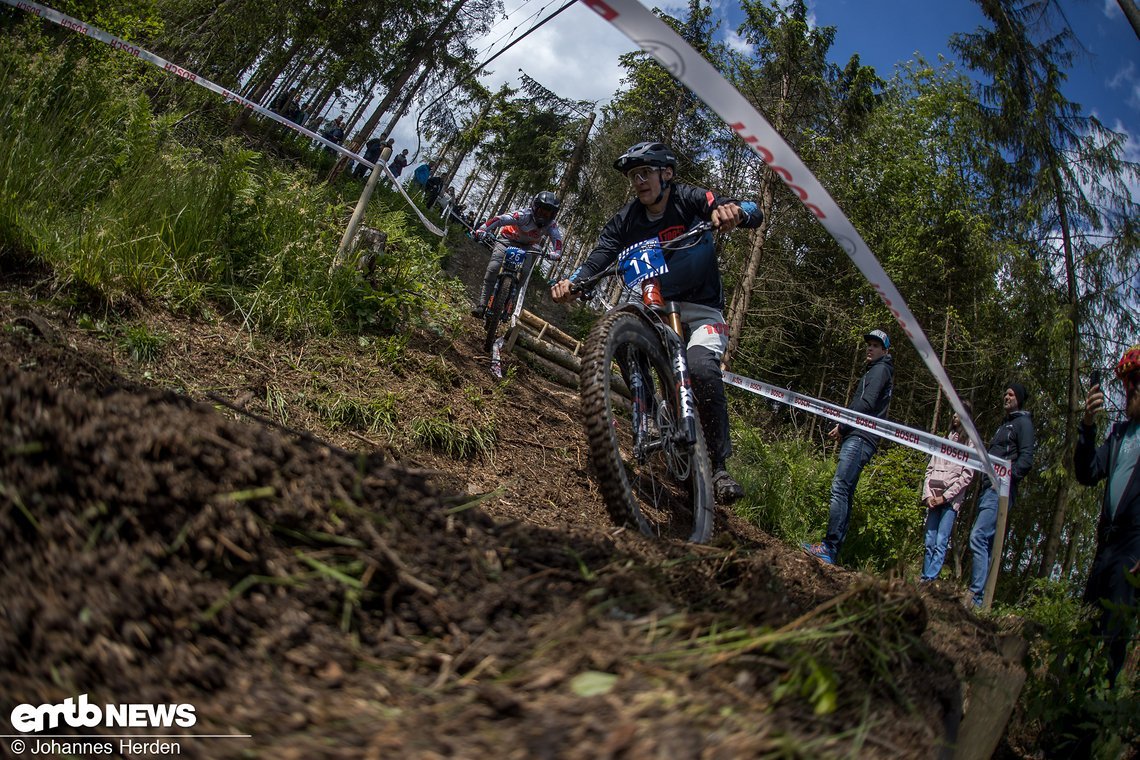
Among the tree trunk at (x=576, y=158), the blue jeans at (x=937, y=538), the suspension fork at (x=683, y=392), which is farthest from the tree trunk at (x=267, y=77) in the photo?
the blue jeans at (x=937, y=538)

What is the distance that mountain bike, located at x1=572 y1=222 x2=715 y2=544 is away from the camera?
3.03m

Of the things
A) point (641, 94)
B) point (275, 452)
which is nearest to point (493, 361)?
point (275, 452)

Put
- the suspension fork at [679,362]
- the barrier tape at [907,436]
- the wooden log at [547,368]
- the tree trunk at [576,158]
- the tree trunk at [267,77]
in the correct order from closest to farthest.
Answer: the suspension fork at [679,362] < the barrier tape at [907,436] < the wooden log at [547,368] < the tree trunk at [267,77] < the tree trunk at [576,158]

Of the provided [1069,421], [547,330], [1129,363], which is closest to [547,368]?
[547,330]

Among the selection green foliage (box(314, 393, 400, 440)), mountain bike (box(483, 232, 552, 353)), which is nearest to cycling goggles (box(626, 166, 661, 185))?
green foliage (box(314, 393, 400, 440))

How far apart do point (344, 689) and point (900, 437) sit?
210 inches

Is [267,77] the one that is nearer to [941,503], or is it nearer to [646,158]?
[646,158]

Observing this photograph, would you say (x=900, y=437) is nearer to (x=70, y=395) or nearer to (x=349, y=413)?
(x=349, y=413)

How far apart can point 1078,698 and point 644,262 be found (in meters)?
2.70

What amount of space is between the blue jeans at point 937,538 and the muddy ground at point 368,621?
503 cm

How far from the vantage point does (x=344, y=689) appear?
3.30ft

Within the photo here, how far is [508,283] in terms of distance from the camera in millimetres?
8125

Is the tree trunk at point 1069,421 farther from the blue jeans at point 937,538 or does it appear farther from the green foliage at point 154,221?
the green foliage at point 154,221

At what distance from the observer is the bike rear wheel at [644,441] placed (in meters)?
3.02
